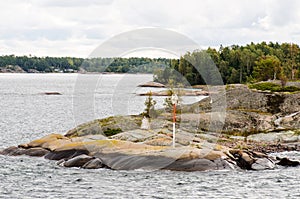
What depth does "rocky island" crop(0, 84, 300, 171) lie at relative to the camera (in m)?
33.8

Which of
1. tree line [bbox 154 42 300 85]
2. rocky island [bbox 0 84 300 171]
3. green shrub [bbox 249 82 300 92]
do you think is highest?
tree line [bbox 154 42 300 85]

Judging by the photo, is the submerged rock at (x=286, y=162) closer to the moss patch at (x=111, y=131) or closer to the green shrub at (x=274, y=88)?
the moss patch at (x=111, y=131)

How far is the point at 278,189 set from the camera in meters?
29.5

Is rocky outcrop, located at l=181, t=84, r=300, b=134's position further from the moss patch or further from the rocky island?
the moss patch

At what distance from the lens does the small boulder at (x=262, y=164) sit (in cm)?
3447

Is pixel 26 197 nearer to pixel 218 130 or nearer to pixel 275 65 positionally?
pixel 218 130

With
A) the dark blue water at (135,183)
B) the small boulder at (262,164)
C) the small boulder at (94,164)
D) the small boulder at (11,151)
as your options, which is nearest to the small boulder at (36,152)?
the small boulder at (11,151)

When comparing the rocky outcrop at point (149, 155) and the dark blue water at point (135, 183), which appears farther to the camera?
the rocky outcrop at point (149, 155)

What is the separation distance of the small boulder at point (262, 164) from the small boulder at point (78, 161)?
10.1 meters

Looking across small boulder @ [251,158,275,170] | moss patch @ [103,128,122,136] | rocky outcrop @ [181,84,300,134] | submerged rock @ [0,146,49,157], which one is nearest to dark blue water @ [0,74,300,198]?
small boulder @ [251,158,275,170]

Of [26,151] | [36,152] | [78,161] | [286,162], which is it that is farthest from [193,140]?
[26,151]

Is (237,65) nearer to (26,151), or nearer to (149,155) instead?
(26,151)

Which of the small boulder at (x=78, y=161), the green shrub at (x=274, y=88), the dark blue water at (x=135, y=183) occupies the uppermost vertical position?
the green shrub at (x=274, y=88)

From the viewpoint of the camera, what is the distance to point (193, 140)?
133ft
